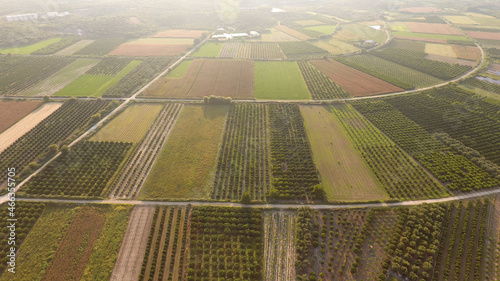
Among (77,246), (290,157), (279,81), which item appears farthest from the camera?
(279,81)

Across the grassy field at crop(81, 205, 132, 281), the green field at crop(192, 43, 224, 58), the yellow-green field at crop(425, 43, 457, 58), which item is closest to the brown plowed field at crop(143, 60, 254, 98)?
the green field at crop(192, 43, 224, 58)

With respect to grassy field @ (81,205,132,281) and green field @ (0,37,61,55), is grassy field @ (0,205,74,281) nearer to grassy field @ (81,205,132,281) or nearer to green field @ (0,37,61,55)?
grassy field @ (81,205,132,281)

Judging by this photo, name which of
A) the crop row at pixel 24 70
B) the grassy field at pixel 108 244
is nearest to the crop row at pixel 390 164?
the grassy field at pixel 108 244

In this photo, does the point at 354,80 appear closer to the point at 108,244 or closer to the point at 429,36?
the point at 429,36

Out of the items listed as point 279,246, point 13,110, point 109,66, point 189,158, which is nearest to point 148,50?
point 109,66

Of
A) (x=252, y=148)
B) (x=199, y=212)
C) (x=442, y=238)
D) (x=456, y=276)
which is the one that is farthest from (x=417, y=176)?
(x=199, y=212)

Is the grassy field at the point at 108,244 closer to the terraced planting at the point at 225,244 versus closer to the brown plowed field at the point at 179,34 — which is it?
the terraced planting at the point at 225,244

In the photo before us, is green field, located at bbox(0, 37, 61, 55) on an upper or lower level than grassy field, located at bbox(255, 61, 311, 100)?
upper
